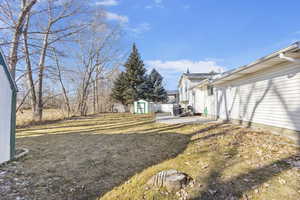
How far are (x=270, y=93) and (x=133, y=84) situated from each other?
18170mm

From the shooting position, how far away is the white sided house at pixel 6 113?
11.4ft

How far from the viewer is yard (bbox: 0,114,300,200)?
7.94 feet

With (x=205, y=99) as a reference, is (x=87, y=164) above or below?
below

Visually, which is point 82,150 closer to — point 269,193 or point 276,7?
point 269,193

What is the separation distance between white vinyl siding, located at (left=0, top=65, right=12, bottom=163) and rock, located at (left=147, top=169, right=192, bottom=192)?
326cm

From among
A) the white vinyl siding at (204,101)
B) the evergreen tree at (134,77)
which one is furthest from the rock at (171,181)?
the evergreen tree at (134,77)

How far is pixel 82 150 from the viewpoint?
188 inches

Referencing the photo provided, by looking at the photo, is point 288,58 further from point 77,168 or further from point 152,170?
point 77,168

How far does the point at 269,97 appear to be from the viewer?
571 cm

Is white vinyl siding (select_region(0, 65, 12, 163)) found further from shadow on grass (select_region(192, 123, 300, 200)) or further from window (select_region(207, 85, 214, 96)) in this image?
window (select_region(207, 85, 214, 96))

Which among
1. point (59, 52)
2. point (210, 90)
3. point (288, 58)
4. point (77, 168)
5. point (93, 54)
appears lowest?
point (77, 168)

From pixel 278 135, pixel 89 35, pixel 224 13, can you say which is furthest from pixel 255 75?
pixel 89 35

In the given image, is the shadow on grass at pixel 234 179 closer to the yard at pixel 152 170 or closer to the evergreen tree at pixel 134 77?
the yard at pixel 152 170

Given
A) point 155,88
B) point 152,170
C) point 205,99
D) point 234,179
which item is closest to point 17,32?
point 152,170
